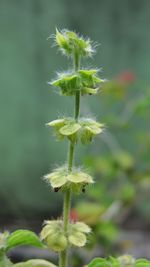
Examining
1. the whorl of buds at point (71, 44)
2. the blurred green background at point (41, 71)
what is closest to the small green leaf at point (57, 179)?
the whorl of buds at point (71, 44)

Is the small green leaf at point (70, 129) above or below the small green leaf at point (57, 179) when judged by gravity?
above

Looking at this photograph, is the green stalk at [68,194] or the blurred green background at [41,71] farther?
the blurred green background at [41,71]

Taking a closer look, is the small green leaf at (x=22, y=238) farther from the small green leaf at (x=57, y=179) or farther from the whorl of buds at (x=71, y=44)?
the whorl of buds at (x=71, y=44)

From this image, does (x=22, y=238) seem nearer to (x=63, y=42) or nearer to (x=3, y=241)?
(x=3, y=241)

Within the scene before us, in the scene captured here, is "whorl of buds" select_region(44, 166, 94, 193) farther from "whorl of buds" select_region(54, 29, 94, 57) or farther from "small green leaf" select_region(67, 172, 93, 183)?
"whorl of buds" select_region(54, 29, 94, 57)

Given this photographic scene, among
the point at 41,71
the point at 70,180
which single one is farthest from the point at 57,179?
the point at 41,71

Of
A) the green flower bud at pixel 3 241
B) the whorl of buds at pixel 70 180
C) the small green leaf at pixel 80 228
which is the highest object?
the whorl of buds at pixel 70 180
